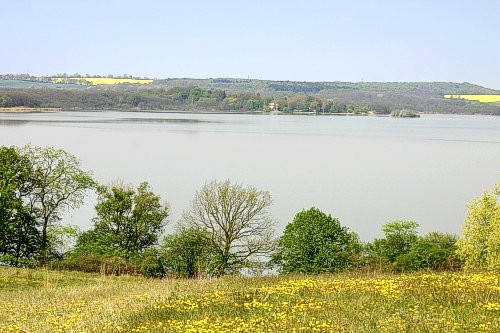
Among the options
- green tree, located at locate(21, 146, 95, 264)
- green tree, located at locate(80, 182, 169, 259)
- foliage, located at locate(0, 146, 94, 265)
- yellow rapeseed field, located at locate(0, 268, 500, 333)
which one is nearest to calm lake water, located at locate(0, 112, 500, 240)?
green tree, located at locate(80, 182, 169, 259)

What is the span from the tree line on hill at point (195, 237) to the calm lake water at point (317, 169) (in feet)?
19.2

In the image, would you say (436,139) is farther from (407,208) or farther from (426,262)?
(426,262)

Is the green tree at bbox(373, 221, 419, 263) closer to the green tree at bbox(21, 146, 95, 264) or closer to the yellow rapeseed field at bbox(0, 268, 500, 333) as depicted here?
the green tree at bbox(21, 146, 95, 264)

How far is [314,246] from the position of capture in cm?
3691

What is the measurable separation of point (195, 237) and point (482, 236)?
57.0ft

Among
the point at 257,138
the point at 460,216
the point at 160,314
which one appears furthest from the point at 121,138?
the point at 160,314

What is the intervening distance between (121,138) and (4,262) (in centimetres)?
8853

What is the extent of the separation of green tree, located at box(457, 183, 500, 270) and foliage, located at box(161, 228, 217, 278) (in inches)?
597

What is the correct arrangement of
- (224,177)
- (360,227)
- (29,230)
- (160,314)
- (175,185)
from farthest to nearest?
(224,177) < (175,185) < (360,227) < (29,230) < (160,314)

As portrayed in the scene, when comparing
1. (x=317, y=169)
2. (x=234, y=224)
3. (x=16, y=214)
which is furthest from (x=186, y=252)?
(x=317, y=169)

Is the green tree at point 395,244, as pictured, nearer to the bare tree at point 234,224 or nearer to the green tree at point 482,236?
the green tree at point 482,236

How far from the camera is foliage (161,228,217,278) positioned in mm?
38438

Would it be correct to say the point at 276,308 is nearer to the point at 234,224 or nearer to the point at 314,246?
the point at 314,246

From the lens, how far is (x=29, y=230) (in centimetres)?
4081
